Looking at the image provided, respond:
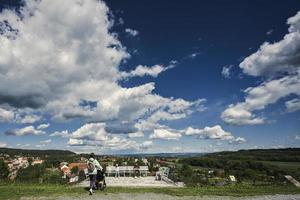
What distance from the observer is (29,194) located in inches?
507

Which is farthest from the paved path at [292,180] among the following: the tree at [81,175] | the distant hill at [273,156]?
the distant hill at [273,156]

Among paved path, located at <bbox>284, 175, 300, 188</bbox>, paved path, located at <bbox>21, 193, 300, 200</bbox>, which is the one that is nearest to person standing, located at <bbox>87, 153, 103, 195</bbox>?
paved path, located at <bbox>21, 193, 300, 200</bbox>

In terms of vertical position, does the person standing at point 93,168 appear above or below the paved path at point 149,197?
above

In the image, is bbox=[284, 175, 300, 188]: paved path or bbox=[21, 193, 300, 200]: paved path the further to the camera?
bbox=[284, 175, 300, 188]: paved path

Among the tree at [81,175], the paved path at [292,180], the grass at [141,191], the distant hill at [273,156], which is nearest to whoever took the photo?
the grass at [141,191]

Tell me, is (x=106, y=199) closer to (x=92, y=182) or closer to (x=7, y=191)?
(x=92, y=182)

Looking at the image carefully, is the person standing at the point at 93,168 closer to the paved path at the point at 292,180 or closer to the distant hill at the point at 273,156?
the paved path at the point at 292,180

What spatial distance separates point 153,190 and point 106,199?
9.09 feet

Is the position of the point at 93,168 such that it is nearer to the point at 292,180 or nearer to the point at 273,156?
the point at 292,180

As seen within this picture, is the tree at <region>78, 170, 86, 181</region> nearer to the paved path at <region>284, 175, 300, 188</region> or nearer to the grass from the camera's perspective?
the grass

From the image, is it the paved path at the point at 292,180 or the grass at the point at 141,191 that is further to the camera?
the paved path at the point at 292,180

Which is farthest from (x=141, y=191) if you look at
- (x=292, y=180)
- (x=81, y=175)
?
(x=292, y=180)

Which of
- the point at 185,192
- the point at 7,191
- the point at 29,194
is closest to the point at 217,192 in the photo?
the point at 185,192

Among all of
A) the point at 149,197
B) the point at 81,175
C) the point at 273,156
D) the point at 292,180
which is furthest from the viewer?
the point at 273,156
